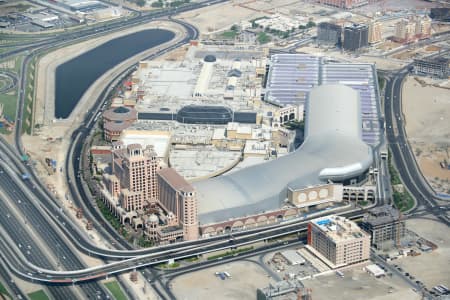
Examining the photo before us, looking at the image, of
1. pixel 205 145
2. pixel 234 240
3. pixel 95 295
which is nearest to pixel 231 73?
pixel 205 145

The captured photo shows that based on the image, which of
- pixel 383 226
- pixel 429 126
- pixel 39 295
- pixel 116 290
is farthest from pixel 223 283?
pixel 429 126

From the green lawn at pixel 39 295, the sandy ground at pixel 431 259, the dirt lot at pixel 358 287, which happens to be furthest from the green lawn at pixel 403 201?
the green lawn at pixel 39 295

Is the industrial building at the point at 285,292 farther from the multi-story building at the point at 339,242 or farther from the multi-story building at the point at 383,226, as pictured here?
the multi-story building at the point at 383,226

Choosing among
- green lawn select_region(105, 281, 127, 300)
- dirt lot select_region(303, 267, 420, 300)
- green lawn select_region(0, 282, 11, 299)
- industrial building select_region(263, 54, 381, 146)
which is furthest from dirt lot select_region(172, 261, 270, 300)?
industrial building select_region(263, 54, 381, 146)

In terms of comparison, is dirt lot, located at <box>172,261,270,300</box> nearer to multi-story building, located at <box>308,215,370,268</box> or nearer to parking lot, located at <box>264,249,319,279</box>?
parking lot, located at <box>264,249,319,279</box>

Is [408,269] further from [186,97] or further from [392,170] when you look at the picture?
[186,97]

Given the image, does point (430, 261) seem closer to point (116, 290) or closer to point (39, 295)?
point (116, 290)
